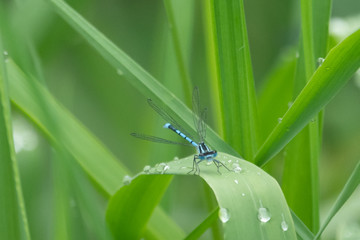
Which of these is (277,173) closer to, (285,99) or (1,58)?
(285,99)

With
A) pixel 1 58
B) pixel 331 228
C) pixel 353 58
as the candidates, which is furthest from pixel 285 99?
pixel 1 58

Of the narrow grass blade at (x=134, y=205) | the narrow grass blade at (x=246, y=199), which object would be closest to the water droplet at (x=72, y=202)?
the narrow grass blade at (x=134, y=205)

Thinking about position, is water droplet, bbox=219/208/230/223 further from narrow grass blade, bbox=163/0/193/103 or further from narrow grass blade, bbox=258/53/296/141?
→ narrow grass blade, bbox=258/53/296/141

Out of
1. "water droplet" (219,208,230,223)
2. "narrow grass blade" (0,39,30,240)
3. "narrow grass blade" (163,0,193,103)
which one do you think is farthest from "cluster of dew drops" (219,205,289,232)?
"narrow grass blade" (163,0,193,103)

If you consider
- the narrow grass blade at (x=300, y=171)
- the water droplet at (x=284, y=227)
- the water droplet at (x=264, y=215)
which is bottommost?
the narrow grass blade at (x=300, y=171)

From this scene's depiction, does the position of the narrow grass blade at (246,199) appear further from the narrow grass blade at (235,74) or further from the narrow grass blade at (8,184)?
the narrow grass blade at (8,184)

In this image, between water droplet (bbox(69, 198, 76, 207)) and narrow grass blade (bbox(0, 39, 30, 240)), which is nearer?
narrow grass blade (bbox(0, 39, 30, 240))
